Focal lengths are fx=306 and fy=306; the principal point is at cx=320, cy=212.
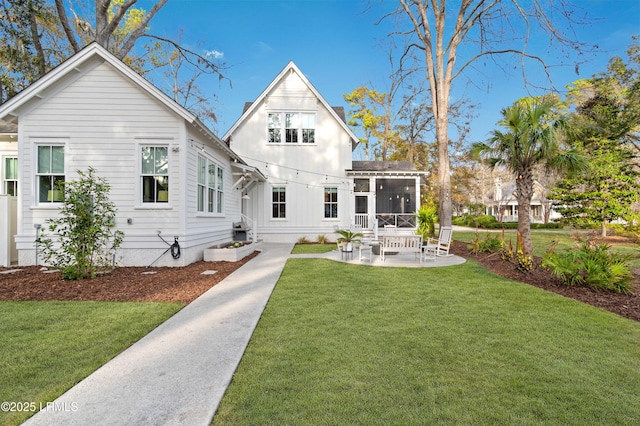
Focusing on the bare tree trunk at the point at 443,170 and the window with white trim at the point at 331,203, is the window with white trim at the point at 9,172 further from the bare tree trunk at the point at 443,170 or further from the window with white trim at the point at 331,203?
the bare tree trunk at the point at 443,170

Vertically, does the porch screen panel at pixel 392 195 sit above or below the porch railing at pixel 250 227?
above

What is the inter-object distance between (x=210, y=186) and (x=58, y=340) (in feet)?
25.7

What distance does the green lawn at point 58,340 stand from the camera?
2.68 m

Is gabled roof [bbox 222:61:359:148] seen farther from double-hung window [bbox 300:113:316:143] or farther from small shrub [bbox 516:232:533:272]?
small shrub [bbox 516:232:533:272]

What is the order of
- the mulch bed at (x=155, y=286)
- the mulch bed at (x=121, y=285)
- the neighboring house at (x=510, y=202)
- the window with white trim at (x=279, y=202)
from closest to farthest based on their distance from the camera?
Answer: the mulch bed at (x=155, y=286) < the mulch bed at (x=121, y=285) < the window with white trim at (x=279, y=202) < the neighboring house at (x=510, y=202)

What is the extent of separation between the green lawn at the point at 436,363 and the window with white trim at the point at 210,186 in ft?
19.9

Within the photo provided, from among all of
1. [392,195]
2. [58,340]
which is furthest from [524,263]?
[392,195]

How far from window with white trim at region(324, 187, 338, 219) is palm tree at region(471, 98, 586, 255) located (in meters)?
8.72

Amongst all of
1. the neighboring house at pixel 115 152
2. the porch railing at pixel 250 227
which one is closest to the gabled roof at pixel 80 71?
the neighboring house at pixel 115 152

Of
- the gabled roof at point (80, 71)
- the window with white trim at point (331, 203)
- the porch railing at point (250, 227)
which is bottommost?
the porch railing at point (250, 227)

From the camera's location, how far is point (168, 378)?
9.22ft

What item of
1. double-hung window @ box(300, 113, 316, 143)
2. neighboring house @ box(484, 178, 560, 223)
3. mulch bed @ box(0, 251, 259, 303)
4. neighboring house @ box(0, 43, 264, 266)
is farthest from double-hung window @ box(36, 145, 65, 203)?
neighboring house @ box(484, 178, 560, 223)

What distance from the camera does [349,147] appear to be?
17219mm

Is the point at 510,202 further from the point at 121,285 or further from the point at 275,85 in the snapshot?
the point at 121,285
